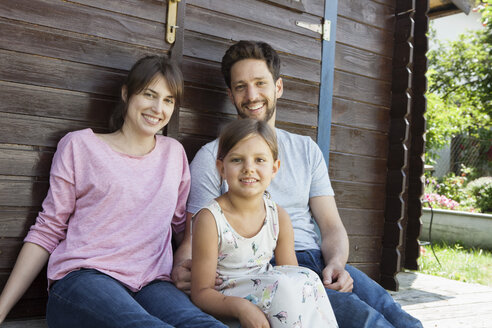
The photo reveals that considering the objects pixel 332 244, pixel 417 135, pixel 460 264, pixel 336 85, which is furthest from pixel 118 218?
pixel 460 264

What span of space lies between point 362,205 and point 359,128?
22.9 inches

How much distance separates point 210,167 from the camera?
2.39m

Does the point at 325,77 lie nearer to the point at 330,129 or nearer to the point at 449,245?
the point at 330,129

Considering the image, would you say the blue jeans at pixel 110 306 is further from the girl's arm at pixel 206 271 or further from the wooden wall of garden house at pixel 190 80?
the wooden wall of garden house at pixel 190 80

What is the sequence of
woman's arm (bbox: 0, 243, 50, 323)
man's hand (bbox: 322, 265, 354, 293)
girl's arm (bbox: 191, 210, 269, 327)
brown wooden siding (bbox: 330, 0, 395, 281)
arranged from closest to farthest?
girl's arm (bbox: 191, 210, 269, 327) < woman's arm (bbox: 0, 243, 50, 323) < man's hand (bbox: 322, 265, 354, 293) < brown wooden siding (bbox: 330, 0, 395, 281)

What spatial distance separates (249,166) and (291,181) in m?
0.70

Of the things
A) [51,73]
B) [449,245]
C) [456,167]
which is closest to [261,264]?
[51,73]

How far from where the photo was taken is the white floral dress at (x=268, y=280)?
5.40ft

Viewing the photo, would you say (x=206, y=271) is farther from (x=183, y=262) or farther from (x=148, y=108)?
(x=148, y=108)

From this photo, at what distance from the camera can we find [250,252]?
193 centimetres

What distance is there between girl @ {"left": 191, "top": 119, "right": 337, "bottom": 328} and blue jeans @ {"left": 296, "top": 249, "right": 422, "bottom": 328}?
6.9 inches

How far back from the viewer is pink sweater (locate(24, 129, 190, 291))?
2.04m

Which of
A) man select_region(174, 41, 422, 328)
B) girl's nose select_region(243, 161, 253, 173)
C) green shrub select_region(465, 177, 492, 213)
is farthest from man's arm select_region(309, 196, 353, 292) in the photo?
green shrub select_region(465, 177, 492, 213)

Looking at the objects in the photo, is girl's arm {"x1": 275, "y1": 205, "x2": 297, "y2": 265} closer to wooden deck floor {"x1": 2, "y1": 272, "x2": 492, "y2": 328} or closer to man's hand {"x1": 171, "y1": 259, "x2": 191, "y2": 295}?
man's hand {"x1": 171, "y1": 259, "x2": 191, "y2": 295}
